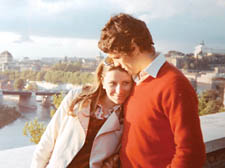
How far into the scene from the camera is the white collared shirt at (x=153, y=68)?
708 mm

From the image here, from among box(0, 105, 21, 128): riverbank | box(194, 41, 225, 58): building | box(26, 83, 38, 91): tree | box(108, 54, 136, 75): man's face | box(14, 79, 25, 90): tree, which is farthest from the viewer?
box(26, 83, 38, 91): tree

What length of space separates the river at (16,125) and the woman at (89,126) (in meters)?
10.3

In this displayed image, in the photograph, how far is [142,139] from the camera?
0.73 m

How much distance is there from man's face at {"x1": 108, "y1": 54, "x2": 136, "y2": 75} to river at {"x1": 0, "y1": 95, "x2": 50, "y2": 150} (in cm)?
1050

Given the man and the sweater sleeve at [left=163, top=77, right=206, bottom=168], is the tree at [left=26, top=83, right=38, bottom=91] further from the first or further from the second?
the sweater sleeve at [left=163, top=77, right=206, bottom=168]

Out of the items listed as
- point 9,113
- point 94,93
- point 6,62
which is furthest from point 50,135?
point 9,113

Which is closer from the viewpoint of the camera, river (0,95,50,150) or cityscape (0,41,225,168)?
cityscape (0,41,225,168)

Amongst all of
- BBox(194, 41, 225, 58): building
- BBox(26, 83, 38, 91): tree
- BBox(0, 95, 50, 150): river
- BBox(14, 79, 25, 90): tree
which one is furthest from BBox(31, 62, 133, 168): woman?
BBox(26, 83, 38, 91): tree

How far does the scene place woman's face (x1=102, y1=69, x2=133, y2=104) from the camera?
0.79 meters

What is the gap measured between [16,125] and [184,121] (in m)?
11.6

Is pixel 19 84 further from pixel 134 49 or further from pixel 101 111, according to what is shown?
pixel 134 49

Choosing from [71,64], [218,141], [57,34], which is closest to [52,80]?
→ [71,64]

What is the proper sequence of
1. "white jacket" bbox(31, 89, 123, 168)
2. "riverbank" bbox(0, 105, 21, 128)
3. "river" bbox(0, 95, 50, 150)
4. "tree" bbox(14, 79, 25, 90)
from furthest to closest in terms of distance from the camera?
"river" bbox(0, 95, 50, 150) → "riverbank" bbox(0, 105, 21, 128) → "tree" bbox(14, 79, 25, 90) → "white jacket" bbox(31, 89, 123, 168)

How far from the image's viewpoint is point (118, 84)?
0.80 m
